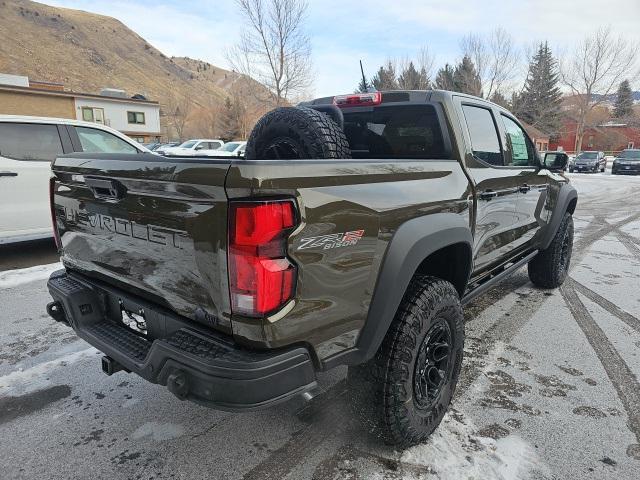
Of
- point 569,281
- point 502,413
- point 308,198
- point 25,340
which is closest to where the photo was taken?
point 308,198

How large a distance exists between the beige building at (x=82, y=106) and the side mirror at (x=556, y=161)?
119 feet

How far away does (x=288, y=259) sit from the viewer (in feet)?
5.39

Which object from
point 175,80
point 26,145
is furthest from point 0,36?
point 26,145

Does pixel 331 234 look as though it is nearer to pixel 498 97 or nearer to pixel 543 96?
pixel 498 97

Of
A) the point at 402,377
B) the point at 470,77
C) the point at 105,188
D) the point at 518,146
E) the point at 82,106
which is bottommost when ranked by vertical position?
the point at 402,377

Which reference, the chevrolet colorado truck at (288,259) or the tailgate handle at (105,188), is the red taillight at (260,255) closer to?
the chevrolet colorado truck at (288,259)

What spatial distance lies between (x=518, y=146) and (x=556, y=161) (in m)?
0.65

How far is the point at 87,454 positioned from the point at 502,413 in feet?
7.46

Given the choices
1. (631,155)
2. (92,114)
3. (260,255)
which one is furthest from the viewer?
(92,114)

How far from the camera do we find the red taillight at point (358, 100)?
10.4ft

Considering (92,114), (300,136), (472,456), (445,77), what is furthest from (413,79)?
(472,456)

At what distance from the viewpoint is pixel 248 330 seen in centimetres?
166

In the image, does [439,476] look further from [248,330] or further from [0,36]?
[0,36]

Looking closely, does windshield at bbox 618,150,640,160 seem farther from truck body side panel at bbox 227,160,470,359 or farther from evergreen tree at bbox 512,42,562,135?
truck body side panel at bbox 227,160,470,359
